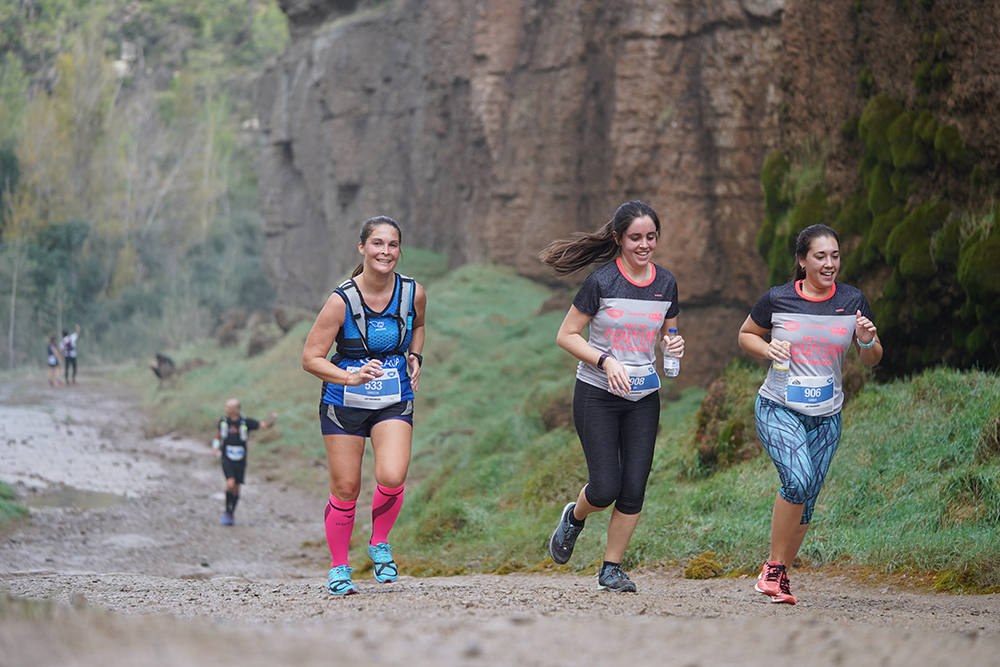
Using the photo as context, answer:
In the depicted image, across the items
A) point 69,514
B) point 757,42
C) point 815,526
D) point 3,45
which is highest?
point 3,45

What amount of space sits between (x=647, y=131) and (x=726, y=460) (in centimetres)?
838

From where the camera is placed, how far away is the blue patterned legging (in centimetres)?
615

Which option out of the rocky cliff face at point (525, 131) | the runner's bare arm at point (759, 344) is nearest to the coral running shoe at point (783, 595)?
the runner's bare arm at point (759, 344)

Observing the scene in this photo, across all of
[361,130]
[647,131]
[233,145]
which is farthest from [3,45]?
[647,131]

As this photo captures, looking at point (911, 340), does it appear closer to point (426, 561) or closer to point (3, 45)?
point (426, 561)

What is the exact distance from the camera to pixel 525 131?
23797 millimetres

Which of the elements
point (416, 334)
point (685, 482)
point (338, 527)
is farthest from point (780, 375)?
point (685, 482)

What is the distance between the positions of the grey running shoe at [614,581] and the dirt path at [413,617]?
0.43 feet

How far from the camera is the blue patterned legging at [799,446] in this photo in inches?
242

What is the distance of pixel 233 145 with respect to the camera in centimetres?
5703

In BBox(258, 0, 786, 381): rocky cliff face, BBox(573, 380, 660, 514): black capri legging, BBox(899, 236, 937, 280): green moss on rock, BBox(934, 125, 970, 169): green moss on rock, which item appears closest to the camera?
BBox(573, 380, 660, 514): black capri legging

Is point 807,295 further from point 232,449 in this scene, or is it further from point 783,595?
point 232,449

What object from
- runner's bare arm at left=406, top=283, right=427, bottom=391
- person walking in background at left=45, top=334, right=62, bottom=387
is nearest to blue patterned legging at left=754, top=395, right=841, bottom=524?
runner's bare arm at left=406, top=283, right=427, bottom=391

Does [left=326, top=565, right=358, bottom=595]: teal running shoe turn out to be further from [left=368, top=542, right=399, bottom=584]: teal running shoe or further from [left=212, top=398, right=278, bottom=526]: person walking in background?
[left=212, top=398, right=278, bottom=526]: person walking in background
